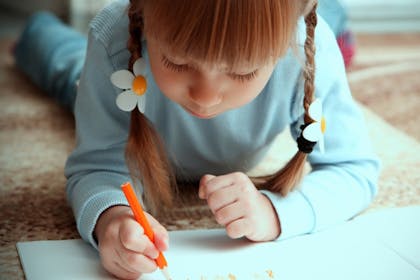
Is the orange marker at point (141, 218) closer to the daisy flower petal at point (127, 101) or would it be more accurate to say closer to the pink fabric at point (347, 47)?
the daisy flower petal at point (127, 101)

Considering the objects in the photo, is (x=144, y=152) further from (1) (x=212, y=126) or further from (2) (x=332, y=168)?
(2) (x=332, y=168)

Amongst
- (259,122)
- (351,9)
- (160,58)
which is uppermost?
(160,58)

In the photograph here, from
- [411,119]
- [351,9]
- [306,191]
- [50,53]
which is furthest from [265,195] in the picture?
[351,9]

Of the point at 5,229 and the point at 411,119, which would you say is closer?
the point at 5,229

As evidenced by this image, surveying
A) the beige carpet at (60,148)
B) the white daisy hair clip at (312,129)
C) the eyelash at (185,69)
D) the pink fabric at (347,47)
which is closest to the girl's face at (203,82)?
the eyelash at (185,69)

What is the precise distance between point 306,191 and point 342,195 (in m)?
0.05

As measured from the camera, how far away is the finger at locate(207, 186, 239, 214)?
0.72 m

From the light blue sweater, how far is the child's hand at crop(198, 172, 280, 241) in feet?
0.10

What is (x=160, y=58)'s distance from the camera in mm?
647

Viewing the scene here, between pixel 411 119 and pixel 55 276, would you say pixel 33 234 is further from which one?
pixel 411 119

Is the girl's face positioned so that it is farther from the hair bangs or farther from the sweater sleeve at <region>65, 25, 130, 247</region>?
the sweater sleeve at <region>65, 25, 130, 247</region>

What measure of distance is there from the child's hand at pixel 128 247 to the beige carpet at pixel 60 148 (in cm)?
9

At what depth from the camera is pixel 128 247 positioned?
0.65 m

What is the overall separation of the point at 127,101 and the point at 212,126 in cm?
14
